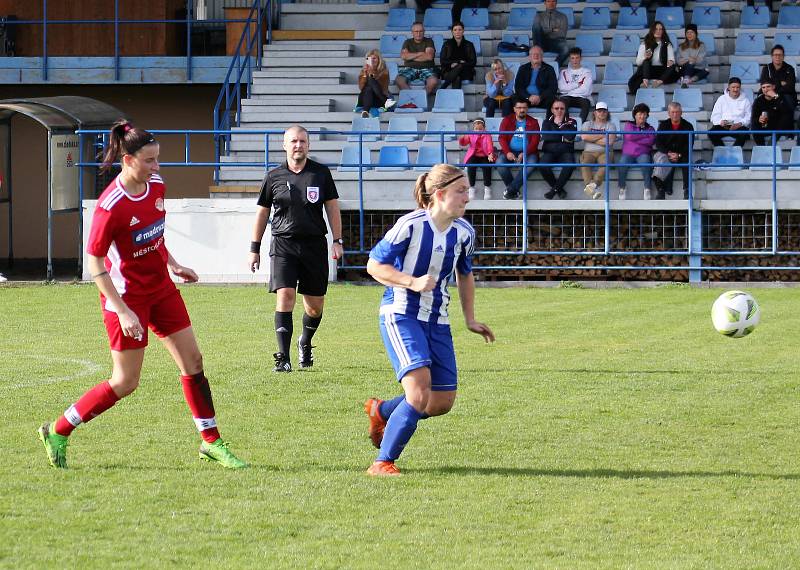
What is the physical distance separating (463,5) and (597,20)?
2.45m

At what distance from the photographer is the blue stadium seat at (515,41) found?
23562 mm

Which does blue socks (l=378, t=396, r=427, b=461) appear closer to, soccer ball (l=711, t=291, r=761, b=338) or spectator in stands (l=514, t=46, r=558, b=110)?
soccer ball (l=711, t=291, r=761, b=338)

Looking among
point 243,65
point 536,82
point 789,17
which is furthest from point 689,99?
point 243,65

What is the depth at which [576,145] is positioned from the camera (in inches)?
832

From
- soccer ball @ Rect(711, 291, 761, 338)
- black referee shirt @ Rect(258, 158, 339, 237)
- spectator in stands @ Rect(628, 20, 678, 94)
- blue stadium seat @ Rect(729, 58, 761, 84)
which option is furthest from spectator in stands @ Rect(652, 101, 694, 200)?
black referee shirt @ Rect(258, 158, 339, 237)

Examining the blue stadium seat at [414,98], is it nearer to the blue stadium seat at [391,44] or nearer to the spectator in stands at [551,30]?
the blue stadium seat at [391,44]

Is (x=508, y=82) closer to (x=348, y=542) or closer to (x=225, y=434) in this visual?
(x=225, y=434)

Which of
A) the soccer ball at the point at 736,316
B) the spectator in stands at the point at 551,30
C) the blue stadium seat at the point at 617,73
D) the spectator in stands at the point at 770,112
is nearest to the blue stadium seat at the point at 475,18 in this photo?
the spectator in stands at the point at 551,30

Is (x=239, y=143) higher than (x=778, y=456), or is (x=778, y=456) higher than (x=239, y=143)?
(x=239, y=143)

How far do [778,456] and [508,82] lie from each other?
1537cm

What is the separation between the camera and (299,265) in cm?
1067

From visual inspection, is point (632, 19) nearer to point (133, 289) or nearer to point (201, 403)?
point (201, 403)

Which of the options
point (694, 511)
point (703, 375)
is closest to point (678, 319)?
point (703, 375)

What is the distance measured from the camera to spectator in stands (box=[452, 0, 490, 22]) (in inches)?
968
